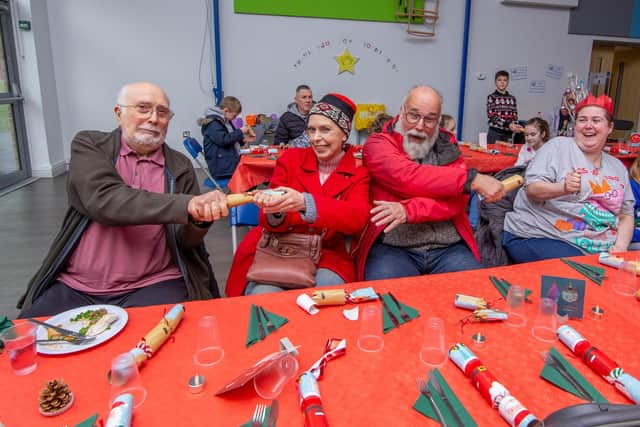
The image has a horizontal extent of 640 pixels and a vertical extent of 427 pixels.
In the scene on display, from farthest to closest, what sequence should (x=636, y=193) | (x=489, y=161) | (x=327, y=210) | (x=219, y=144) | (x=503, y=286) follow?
(x=219, y=144)
(x=489, y=161)
(x=636, y=193)
(x=327, y=210)
(x=503, y=286)

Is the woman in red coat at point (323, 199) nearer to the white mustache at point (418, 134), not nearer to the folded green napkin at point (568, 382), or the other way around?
the white mustache at point (418, 134)

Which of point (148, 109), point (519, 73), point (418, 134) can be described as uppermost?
point (519, 73)

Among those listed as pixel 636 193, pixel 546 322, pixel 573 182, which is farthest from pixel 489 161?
pixel 546 322

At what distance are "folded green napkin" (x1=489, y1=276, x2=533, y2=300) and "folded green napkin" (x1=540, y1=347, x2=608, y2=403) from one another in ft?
1.20

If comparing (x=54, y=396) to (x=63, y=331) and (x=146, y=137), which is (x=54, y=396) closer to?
(x=63, y=331)

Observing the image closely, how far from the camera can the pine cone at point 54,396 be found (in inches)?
35.9

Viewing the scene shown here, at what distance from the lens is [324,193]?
2141mm

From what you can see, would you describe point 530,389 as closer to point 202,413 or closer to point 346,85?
point 202,413

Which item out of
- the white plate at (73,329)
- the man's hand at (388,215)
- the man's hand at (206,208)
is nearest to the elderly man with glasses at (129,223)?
the man's hand at (206,208)

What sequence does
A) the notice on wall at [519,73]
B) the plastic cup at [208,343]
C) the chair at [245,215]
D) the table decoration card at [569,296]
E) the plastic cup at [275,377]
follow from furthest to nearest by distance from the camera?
the notice on wall at [519,73]
the chair at [245,215]
the table decoration card at [569,296]
the plastic cup at [208,343]
the plastic cup at [275,377]

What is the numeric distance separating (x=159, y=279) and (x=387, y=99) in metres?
7.48

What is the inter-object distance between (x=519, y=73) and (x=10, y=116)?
941cm

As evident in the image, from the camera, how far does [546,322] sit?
127 centimetres

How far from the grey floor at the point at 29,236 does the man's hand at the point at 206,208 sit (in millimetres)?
1757
